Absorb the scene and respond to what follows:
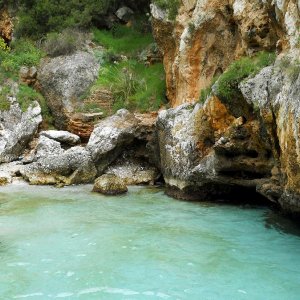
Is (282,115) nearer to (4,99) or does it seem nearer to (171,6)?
(171,6)

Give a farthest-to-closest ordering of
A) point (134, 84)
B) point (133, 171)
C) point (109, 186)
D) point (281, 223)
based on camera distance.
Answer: point (134, 84), point (133, 171), point (109, 186), point (281, 223)

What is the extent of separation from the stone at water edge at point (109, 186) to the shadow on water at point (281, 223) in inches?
195

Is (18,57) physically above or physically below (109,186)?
above

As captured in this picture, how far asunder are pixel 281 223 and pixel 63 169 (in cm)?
875

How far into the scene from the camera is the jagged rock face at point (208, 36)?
11641 millimetres

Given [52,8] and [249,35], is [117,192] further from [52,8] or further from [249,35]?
[52,8]

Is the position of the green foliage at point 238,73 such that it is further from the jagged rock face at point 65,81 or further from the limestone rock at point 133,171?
the jagged rock face at point 65,81

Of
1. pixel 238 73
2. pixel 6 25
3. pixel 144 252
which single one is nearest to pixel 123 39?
pixel 6 25

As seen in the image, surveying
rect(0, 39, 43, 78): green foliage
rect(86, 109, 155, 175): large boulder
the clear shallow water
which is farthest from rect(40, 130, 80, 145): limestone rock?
the clear shallow water

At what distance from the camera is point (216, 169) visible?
39.2ft

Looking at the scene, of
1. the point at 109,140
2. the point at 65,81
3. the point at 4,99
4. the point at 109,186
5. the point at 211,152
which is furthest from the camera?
the point at 65,81

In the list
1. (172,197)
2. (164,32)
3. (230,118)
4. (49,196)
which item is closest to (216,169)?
(230,118)

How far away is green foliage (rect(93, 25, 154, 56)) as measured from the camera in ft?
79.2

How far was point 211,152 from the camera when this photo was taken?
12406mm
